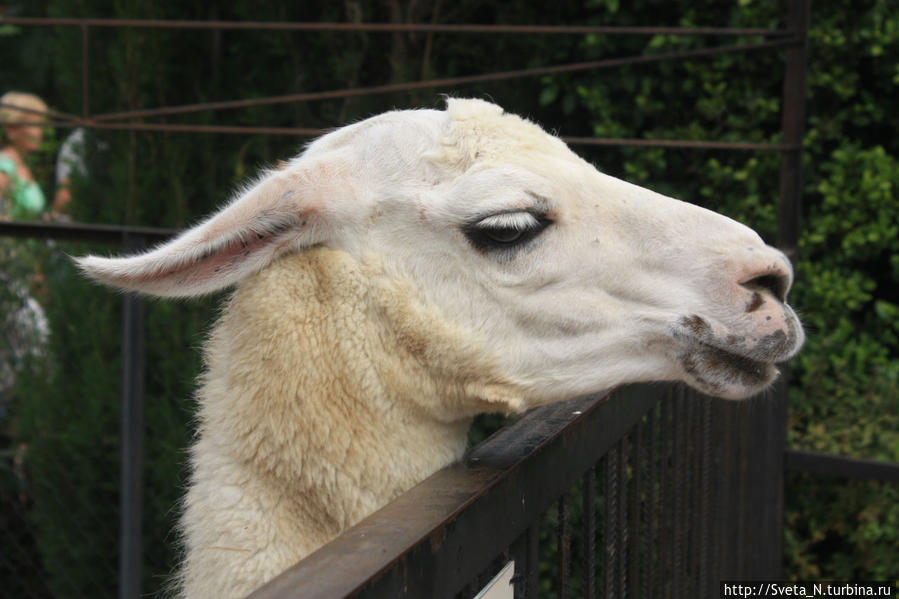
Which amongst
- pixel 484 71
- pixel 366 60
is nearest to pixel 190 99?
pixel 366 60

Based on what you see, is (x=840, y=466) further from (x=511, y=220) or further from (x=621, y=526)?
(x=511, y=220)

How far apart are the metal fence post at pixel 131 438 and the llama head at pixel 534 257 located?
1789 millimetres

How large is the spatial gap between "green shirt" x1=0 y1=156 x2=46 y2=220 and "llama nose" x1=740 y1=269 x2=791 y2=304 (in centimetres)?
487

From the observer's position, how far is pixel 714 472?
3.15m

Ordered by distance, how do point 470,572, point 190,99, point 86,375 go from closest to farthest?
point 470,572
point 86,375
point 190,99

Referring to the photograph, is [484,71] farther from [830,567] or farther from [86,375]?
[830,567]

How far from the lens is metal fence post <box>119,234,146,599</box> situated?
3740mm

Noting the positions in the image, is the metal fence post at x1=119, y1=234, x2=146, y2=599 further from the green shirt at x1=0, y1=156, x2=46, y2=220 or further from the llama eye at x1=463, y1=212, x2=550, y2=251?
the green shirt at x1=0, y1=156, x2=46, y2=220

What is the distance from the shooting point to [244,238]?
2131 mm

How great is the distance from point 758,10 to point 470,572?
15.0 feet

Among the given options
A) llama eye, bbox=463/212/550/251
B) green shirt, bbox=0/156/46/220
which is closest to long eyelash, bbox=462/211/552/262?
llama eye, bbox=463/212/550/251

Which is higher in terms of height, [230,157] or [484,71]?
[484,71]

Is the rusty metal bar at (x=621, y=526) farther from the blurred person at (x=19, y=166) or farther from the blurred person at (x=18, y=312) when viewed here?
the blurred person at (x=19, y=166)

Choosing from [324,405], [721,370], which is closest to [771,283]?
[721,370]
